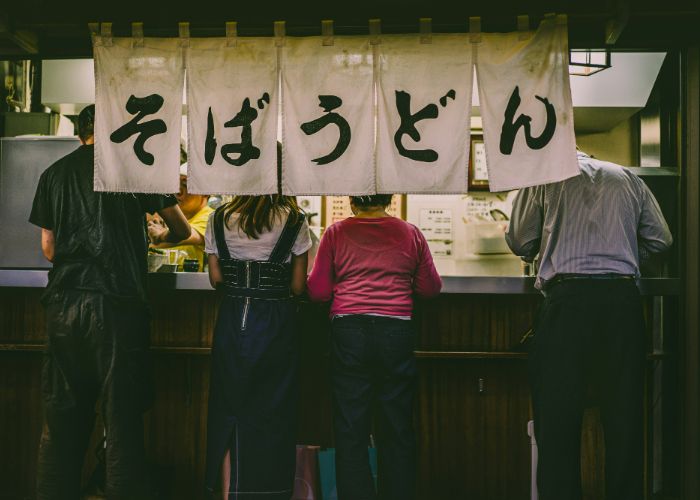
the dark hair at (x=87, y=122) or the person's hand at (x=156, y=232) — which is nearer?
the dark hair at (x=87, y=122)

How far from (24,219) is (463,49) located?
133 inches

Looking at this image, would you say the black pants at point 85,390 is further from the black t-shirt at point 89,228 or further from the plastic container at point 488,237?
the plastic container at point 488,237

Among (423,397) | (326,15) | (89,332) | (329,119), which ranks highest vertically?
(326,15)

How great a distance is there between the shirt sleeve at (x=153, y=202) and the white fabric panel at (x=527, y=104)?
1.98 metres

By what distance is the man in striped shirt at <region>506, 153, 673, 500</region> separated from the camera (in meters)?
3.27

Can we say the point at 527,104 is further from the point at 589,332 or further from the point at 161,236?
the point at 161,236

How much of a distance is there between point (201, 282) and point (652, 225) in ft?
9.71

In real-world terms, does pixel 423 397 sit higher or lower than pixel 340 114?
lower

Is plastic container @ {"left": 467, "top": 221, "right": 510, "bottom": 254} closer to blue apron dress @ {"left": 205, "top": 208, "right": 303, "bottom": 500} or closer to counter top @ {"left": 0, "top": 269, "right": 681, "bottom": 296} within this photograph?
counter top @ {"left": 0, "top": 269, "right": 681, "bottom": 296}

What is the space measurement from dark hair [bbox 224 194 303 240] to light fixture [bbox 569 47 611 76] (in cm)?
221

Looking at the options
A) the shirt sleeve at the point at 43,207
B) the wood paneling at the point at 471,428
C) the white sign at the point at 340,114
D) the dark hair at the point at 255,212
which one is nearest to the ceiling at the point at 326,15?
the white sign at the point at 340,114

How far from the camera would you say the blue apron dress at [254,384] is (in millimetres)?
3510

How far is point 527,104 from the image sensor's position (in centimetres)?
332

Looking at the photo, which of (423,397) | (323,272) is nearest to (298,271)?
(323,272)
